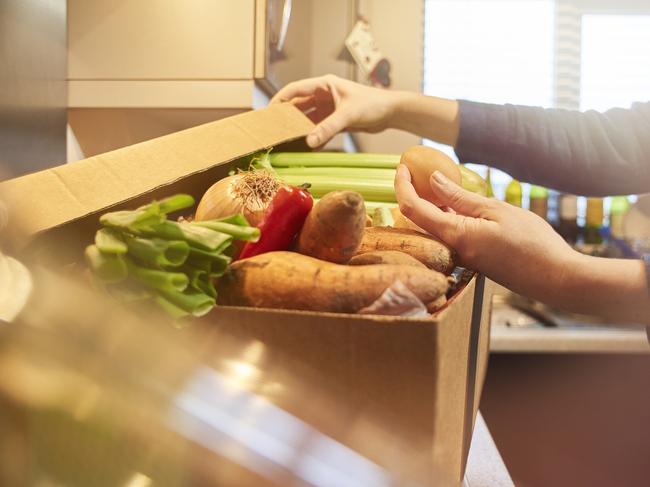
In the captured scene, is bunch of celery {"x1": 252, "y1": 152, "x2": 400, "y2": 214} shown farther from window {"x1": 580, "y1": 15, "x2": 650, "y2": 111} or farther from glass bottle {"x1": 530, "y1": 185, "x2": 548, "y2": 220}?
window {"x1": 580, "y1": 15, "x2": 650, "y2": 111}

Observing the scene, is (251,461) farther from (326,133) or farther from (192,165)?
(326,133)

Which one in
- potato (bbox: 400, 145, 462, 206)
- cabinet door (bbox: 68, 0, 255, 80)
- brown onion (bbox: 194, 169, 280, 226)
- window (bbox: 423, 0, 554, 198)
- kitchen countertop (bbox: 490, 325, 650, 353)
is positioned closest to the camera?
brown onion (bbox: 194, 169, 280, 226)

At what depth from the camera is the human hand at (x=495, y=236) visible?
63cm

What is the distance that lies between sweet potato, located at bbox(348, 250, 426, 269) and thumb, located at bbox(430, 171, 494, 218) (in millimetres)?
130

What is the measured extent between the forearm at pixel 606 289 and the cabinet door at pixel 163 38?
2.17ft

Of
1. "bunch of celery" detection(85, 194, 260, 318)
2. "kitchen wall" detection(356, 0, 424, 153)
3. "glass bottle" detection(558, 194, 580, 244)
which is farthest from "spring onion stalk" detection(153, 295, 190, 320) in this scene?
"glass bottle" detection(558, 194, 580, 244)

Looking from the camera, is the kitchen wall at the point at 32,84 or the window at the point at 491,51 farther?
the window at the point at 491,51

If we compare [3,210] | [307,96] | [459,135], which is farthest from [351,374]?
[459,135]

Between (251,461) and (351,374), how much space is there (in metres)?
0.10

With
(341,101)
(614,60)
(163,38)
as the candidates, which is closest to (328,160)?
(341,101)

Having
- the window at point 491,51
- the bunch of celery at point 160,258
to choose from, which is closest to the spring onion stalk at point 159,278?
the bunch of celery at point 160,258

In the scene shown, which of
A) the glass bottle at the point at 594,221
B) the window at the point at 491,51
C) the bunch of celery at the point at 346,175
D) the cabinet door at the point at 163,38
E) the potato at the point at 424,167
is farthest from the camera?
the window at the point at 491,51

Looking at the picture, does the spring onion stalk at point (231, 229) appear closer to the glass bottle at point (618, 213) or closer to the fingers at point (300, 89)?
the fingers at point (300, 89)

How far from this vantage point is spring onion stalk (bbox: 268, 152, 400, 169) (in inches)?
36.6
